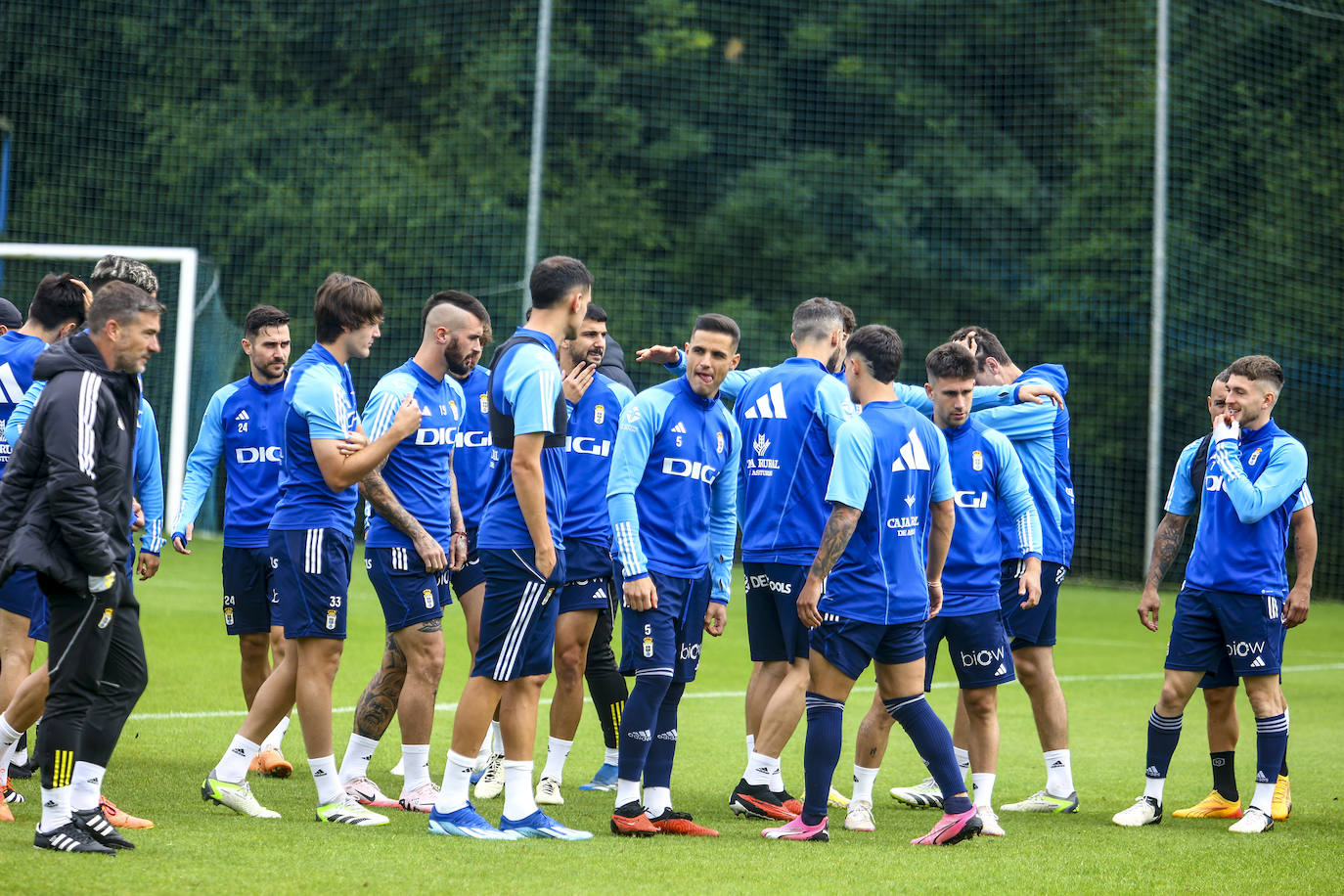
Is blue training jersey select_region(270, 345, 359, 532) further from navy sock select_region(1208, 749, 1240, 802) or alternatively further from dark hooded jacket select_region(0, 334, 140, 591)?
navy sock select_region(1208, 749, 1240, 802)

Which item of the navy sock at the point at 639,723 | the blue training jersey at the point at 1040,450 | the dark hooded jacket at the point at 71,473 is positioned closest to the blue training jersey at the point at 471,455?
the navy sock at the point at 639,723

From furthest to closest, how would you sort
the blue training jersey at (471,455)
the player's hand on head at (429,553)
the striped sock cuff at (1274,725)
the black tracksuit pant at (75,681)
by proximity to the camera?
the blue training jersey at (471,455)
the striped sock cuff at (1274,725)
the player's hand on head at (429,553)
the black tracksuit pant at (75,681)

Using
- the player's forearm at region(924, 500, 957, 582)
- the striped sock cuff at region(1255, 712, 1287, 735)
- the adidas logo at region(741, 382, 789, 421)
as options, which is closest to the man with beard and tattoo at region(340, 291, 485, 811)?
the adidas logo at region(741, 382, 789, 421)

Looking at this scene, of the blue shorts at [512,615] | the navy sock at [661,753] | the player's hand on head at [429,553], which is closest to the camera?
the blue shorts at [512,615]

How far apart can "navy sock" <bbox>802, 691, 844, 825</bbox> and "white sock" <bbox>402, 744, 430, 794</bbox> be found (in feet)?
5.41

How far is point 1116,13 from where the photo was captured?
2367cm

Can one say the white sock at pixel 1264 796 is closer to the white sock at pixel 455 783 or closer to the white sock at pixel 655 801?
the white sock at pixel 655 801

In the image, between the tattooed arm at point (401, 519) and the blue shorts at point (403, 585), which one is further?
the blue shorts at point (403, 585)

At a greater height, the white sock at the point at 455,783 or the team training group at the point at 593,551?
the team training group at the point at 593,551

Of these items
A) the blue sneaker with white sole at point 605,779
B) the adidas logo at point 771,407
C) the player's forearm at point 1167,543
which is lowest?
the blue sneaker with white sole at point 605,779

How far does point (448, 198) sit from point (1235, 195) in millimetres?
12452

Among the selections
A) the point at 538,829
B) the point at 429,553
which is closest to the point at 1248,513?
the point at 538,829

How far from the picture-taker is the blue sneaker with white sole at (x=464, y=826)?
542 cm

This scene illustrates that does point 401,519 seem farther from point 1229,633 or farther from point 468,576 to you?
point 1229,633
